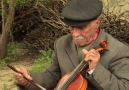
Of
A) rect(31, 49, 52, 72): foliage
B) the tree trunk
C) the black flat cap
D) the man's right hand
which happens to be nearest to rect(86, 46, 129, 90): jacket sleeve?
the black flat cap

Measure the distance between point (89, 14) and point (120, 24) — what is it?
3795 mm

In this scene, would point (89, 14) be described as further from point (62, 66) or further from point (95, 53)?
point (62, 66)

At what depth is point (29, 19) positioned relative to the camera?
8242mm

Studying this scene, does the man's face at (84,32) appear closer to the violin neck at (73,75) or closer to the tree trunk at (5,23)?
the violin neck at (73,75)

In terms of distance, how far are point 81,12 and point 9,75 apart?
365 cm

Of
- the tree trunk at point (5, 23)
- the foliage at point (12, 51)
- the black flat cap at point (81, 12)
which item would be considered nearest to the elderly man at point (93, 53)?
the black flat cap at point (81, 12)

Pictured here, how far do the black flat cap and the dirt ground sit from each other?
9.68 ft

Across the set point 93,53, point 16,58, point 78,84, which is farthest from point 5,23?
point 93,53

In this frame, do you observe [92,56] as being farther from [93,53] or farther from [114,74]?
[114,74]

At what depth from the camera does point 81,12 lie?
2.94 metres

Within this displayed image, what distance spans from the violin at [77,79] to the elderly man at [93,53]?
0.15 feet

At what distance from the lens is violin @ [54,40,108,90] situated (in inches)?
112

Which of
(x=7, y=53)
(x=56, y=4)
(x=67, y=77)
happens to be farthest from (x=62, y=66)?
(x=7, y=53)

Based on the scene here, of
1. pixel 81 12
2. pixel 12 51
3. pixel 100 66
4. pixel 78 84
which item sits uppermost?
pixel 81 12
